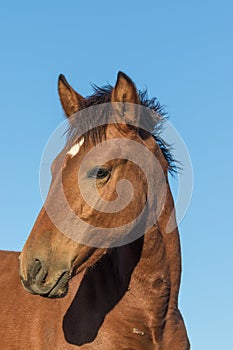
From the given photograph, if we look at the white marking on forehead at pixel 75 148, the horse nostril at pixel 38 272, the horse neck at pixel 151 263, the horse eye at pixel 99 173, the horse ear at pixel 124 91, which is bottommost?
the horse nostril at pixel 38 272

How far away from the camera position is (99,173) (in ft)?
23.7

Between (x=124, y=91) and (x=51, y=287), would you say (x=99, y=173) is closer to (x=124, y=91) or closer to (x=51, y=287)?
(x=124, y=91)

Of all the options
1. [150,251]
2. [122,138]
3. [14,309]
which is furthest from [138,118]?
[14,309]

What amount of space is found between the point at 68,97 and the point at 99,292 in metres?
2.20

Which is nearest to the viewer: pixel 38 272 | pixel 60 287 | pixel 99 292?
pixel 38 272

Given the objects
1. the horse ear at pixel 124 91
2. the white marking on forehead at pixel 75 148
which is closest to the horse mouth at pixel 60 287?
the white marking on forehead at pixel 75 148

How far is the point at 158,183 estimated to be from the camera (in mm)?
7832

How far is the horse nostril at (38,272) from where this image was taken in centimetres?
657

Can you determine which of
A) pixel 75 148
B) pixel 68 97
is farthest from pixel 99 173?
pixel 68 97

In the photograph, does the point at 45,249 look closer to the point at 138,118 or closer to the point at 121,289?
the point at 121,289

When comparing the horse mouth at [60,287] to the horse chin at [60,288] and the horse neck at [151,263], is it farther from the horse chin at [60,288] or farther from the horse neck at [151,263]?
the horse neck at [151,263]

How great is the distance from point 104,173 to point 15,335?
2.16 m

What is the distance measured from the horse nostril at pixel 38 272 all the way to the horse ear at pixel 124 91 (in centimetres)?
199

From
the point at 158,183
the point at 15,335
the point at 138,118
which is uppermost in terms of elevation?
the point at 138,118
